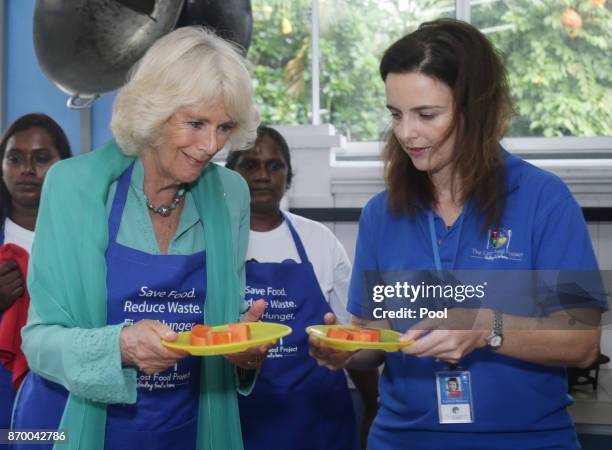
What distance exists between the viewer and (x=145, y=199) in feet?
4.63

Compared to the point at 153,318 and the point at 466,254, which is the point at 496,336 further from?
the point at 153,318

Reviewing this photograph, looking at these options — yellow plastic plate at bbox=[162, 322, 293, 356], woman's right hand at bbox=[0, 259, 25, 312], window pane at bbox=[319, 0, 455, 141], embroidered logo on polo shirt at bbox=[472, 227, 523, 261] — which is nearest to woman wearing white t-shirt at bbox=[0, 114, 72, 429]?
woman's right hand at bbox=[0, 259, 25, 312]

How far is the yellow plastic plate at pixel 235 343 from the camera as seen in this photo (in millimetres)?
1063

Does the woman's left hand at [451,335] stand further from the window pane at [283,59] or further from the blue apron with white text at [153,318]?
the window pane at [283,59]

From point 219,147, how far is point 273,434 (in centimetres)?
86

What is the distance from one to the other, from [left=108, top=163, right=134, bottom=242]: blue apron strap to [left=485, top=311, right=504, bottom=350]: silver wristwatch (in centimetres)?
65

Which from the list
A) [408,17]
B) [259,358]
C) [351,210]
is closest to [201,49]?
[259,358]

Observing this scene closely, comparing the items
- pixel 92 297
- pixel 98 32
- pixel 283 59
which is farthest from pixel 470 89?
pixel 283 59

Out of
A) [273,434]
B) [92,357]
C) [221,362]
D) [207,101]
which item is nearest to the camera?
[92,357]

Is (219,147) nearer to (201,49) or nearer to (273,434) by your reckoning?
(201,49)

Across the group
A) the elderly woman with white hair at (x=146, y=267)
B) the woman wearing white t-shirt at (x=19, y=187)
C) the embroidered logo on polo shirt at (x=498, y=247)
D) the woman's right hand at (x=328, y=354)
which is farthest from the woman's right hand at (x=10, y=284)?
the embroidered logo on polo shirt at (x=498, y=247)

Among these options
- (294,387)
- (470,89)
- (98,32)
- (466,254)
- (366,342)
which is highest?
(98,32)

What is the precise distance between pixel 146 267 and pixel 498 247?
23.1 inches

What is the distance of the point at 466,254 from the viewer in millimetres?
1276
